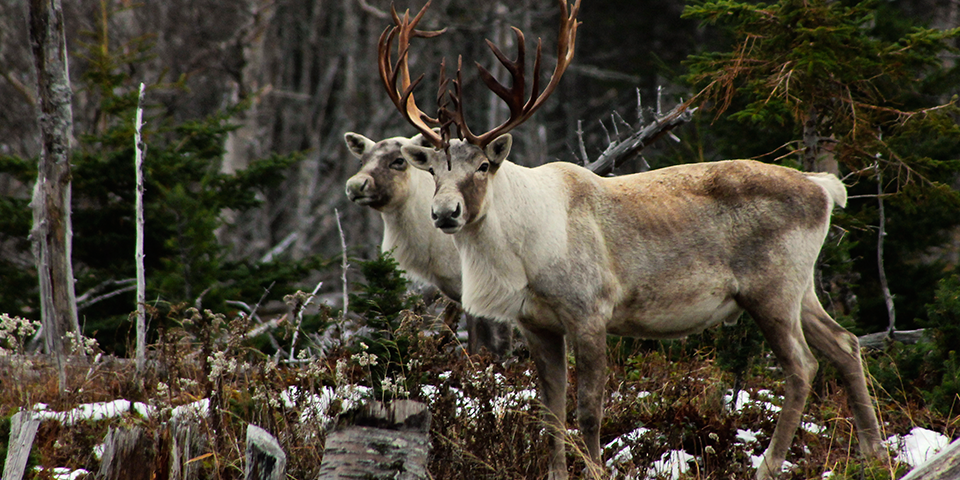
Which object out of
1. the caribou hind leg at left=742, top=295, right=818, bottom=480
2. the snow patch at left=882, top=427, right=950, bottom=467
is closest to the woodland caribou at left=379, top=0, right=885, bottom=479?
the caribou hind leg at left=742, top=295, right=818, bottom=480

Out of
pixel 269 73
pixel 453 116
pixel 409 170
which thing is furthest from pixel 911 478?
pixel 269 73

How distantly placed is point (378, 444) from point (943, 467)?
2.24m

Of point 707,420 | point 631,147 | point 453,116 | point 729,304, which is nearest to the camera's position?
point 453,116

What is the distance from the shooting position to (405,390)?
15.6 feet

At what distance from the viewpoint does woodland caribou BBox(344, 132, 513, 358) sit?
21.6 feet

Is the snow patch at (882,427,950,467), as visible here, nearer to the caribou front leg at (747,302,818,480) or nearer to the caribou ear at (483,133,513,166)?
the caribou front leg at (747,302,818,480)

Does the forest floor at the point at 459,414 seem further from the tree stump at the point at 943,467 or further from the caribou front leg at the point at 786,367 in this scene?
the tree stump at the point at 943,467

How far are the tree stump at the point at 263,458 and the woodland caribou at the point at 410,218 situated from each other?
2.77 m

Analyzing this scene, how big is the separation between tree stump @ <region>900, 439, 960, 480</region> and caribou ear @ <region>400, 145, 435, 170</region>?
2.81m

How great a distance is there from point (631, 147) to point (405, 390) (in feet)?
12.2

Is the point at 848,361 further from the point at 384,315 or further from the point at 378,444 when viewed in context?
the point at 378,444

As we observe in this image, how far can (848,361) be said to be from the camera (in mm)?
5164

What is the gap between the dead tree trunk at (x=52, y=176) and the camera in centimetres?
647

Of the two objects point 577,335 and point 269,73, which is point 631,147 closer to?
point 577,335
